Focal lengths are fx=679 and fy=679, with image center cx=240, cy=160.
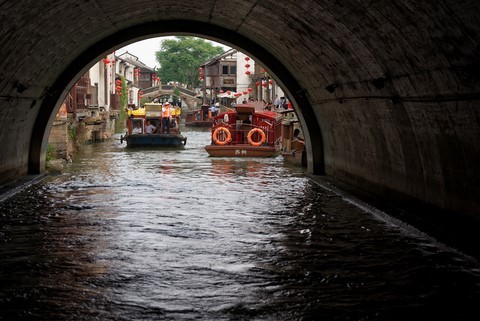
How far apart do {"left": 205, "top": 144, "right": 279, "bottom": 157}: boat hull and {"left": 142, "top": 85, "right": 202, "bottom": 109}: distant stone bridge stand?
201 ft

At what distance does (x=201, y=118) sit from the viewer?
6806cm

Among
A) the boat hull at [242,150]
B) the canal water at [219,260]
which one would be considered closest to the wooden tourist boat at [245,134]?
the boat hull at [242,150]

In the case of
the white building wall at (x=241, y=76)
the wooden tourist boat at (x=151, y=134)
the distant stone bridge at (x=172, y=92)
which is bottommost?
the wooden tourist boat at (x=151, y=134)

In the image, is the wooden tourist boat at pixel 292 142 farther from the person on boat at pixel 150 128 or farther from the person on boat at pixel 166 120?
the person on boat at pixel 150 128

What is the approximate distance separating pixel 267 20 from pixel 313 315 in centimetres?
836

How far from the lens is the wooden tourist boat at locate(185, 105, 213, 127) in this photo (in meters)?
64.9

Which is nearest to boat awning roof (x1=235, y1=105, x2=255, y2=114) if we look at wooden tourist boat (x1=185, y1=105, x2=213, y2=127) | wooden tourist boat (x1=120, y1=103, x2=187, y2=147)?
wooden tourist boat (x1=120, y1=103, x2=187, y2=147)

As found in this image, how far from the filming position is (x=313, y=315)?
22.7 feet

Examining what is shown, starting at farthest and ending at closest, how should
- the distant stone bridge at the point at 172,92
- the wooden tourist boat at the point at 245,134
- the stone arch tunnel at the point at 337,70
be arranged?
the distant stone bridge at the point at 172,92, the wooden tourist boat at the point at 245,134, the stone arch tunnel at the point at 337,70

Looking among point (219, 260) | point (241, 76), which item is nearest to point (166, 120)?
point (219, 260)

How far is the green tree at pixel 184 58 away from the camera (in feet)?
364

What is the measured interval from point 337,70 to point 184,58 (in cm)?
9937

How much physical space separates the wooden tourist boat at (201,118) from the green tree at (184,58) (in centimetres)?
4137

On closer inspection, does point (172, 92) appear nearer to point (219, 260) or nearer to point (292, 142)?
point (292, 142)
